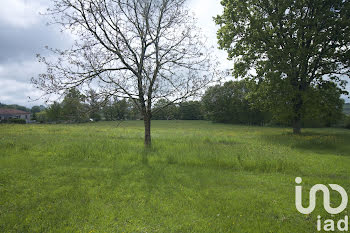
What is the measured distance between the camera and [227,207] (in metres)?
5.21

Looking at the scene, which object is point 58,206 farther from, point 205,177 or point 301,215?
point 301,215

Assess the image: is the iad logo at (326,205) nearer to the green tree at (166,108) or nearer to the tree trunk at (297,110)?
the green tree at (166,108)

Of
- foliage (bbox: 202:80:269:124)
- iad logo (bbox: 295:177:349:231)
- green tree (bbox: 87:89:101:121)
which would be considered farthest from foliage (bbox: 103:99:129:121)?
foliage (bbox: 202:80:269:124)

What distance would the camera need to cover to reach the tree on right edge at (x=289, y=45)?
17.9 m

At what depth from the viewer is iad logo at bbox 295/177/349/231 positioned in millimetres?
4551

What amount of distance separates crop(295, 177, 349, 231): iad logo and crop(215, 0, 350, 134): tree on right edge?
14.4 m

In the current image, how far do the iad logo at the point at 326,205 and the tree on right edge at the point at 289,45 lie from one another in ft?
47.1

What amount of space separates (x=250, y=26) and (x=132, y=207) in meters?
20.6

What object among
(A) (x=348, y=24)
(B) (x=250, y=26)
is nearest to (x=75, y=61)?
(B) (x=250, y=26)

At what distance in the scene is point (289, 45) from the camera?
1884 cm

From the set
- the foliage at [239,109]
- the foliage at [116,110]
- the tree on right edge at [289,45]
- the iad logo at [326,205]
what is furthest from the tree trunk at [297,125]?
the foliage at [239,109]

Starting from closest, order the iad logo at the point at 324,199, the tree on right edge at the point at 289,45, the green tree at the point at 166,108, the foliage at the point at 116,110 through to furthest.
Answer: the iad logo at the point at 324,199
the foliage at the point at 116,110
the green tree at the point at 166,108
the tree on right edge at the point at 289,45

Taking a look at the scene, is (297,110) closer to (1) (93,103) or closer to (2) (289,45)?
(2) (289,45)

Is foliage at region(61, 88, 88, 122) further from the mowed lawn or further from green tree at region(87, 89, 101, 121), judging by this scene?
the mowed lawn
